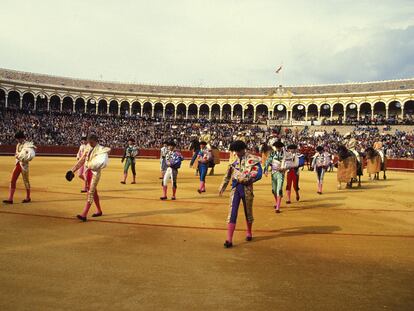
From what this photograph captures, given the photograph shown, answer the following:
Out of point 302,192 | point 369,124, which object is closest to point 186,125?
point 369,124

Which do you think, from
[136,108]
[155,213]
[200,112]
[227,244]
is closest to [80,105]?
[136,108]

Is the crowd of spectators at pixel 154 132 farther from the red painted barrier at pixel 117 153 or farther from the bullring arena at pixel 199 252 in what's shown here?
the bullring arena at pixel 199 252

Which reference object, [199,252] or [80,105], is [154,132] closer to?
[80,105]

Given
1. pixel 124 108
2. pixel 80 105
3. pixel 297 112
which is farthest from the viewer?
pixel 124 108

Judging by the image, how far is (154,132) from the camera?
4672 centimetres

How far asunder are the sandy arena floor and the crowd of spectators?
26.8 metres

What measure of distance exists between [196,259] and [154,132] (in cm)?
4287

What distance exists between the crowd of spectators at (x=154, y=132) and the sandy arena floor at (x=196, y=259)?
26767mm

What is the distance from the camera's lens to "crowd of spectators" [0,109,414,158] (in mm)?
37125

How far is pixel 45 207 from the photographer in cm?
761

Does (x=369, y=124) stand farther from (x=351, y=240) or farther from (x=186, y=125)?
(x=351, y=240)

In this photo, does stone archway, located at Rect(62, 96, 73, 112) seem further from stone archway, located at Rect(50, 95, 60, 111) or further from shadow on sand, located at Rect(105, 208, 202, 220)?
shadow on sand, located at Rect(105, 208, 202, 220)

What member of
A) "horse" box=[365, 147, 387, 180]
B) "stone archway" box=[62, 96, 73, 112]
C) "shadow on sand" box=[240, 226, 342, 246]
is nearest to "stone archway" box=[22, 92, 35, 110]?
"stone archway" box=[62, 96, 73, 112]

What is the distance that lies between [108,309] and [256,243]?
2.90m
